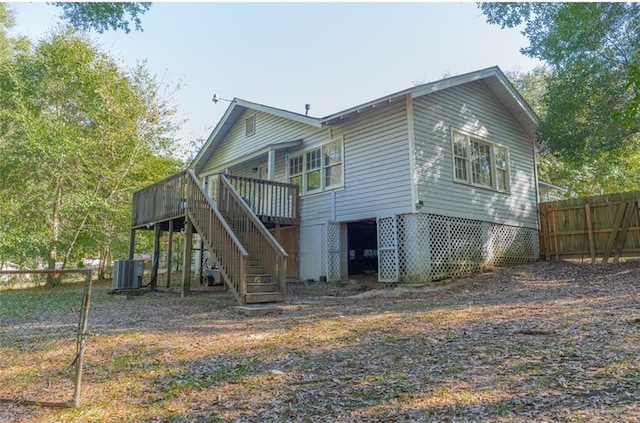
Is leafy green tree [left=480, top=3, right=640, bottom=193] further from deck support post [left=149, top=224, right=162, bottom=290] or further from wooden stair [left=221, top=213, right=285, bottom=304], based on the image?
deck support post [left=149, top=224, right=162, bottom=290]

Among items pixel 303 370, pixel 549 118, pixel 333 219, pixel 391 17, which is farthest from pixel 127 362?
pixel 549 118

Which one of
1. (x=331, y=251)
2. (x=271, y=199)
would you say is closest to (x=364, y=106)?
(x=271, y=199)

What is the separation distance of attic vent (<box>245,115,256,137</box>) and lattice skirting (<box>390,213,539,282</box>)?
7650mm

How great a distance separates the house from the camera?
393 inches

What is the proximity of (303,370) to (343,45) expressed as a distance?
14.7m

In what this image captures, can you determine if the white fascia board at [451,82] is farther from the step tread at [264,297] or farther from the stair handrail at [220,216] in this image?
the step tread at [264,297]

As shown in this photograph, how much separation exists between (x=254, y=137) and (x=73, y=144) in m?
7.41

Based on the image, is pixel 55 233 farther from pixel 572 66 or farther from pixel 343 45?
pixel 572 66

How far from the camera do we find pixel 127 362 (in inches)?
174

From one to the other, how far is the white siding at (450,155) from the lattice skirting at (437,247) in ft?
1.20

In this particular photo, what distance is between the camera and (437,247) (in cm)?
1071

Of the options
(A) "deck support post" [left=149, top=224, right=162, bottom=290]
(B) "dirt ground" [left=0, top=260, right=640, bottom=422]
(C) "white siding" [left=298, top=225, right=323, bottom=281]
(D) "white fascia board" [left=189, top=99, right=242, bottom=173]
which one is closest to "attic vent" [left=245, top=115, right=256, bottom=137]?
(D) "white fascia board" [left=189, top=99, right=242, bottom=173]

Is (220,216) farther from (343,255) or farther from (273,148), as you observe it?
(273,148)

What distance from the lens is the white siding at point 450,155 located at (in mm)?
10875
